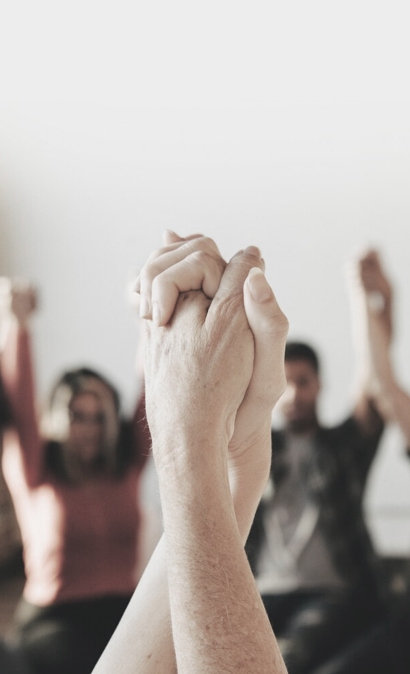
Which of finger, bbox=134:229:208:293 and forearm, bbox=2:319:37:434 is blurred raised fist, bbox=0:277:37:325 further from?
finger, bbox=134:229:208:293

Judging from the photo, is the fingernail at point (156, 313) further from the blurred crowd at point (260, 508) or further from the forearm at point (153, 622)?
the blurred crowd at point (260, 508)

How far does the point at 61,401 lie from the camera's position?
1896 mm

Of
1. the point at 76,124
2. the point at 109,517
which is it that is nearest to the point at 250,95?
the point at 76,124

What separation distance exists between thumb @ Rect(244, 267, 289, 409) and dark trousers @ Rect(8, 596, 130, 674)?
3.68 ft

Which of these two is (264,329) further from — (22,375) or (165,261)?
(22,375)

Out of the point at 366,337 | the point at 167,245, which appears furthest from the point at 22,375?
the point at 167,245

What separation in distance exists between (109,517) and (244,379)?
4.28 ft

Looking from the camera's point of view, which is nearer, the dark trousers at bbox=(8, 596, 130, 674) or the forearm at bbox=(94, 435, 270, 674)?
the forearm at bbox=(94, 435, 270, 674)

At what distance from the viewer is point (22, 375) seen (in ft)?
5.70

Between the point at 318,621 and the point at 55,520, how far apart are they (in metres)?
0.62

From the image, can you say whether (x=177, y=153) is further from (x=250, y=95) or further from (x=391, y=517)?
(x=391, y=517)

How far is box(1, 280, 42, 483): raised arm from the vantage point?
1745mm

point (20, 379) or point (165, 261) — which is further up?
point (165, 261)

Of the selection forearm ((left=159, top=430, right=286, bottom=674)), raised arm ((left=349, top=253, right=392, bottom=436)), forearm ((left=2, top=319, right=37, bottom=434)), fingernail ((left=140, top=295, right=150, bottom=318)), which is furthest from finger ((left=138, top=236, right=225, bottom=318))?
raised arm ((left=349, top=253, right=392, bottom=436))
